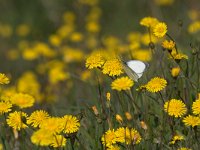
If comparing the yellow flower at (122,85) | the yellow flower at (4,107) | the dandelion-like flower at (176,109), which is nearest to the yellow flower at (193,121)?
the dandelion-like flower at (176,109)

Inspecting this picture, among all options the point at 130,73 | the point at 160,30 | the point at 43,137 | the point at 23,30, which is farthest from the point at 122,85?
the point at 23,30

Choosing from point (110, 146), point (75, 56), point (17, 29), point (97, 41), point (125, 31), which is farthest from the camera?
point (17, 29)

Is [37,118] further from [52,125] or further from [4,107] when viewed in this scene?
[52,125]

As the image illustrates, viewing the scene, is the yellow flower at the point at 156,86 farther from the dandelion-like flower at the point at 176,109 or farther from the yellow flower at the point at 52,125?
the yellow flower at the point at 52,125

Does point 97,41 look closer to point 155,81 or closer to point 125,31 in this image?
point 125,31

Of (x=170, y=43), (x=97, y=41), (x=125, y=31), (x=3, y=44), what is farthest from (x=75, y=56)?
(x=170, y=43)

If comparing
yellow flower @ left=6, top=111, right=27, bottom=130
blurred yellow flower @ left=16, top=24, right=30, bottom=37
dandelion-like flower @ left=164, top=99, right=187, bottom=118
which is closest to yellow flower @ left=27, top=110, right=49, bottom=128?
yellow flower @ left=6, top=111, right=27, bottom=130

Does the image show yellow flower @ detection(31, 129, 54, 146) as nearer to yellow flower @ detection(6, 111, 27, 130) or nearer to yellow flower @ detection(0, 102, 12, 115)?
yellow flower @ detection(6, 111, 27, 130)

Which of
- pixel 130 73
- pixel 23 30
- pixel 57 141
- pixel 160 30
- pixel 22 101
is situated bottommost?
pixel 57 141
